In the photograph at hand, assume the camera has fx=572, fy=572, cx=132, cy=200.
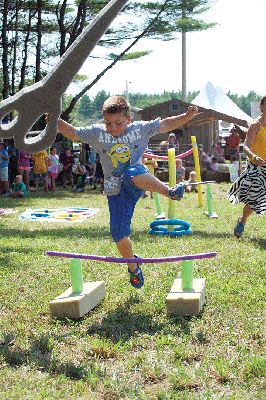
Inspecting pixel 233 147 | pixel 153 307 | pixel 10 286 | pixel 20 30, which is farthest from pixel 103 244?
pixel 20 30

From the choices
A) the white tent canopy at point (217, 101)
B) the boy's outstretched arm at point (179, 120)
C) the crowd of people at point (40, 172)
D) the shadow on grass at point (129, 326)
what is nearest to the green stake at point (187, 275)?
the shadow on grass at point (129, 326)

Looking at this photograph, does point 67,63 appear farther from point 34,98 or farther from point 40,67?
point 40,67

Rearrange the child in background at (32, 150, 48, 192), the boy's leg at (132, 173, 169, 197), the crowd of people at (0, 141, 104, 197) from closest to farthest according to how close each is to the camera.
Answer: the boy's leg at (132, 173, 169, 197) → the crowd of people at (0, 141, 104, 197) → the child in background at (32, 150, 48, 192)

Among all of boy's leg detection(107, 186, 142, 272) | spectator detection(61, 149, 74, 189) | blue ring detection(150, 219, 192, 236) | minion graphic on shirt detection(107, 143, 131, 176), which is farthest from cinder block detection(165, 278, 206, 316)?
spectator detection(61, 149, 74, 189)

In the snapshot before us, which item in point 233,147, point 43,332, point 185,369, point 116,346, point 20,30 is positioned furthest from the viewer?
point 20,30

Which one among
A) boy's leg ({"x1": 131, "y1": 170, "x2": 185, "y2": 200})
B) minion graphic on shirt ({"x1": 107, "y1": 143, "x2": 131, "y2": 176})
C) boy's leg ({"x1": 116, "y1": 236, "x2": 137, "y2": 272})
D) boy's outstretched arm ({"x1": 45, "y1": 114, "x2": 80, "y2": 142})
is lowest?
boy's leg ({"x1": 116, "y1": 236, "x2": 137, "y2": 272})

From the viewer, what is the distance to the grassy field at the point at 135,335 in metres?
2.92

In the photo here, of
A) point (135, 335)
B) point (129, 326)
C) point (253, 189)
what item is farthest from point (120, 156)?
point (253, 189)

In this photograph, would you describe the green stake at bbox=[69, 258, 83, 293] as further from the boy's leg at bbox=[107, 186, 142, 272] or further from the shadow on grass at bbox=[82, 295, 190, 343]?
the boy's leg at bbox=[107, 186, 142, 272]

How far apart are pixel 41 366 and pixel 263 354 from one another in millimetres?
1262

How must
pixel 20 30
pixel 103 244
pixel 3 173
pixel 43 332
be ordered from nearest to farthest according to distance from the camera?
pixel 43 332 → pixel 103 244 → pixel 3 173 → pixel 20 30

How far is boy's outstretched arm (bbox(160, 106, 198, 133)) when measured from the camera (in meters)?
4.45

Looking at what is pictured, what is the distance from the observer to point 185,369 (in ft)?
10.2

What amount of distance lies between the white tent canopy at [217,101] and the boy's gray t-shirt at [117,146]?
25.9 meters
